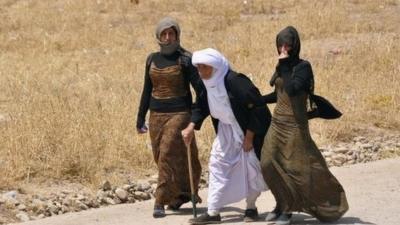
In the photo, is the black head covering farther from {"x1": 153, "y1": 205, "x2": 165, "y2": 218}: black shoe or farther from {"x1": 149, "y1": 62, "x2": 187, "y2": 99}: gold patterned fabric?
{"x1": 153, "y1": 205, "x2": 165, "y2": 218}: black shoe

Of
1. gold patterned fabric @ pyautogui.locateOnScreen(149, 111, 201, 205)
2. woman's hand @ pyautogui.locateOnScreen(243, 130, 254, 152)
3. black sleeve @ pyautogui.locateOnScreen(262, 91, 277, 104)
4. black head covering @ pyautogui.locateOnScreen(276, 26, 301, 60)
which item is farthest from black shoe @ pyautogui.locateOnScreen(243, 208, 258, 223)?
black head covering @ pyautogui.locateOnScreen(276, 26, 301, 60)

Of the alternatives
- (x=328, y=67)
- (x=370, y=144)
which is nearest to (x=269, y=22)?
(x=328, y=67)

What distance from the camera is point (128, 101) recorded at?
37.8 feet

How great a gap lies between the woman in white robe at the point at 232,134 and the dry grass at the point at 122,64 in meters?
1.97

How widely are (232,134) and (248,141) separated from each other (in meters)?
0.17

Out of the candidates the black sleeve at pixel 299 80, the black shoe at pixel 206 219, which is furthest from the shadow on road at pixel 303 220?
the black sleeve at pixel 299 80

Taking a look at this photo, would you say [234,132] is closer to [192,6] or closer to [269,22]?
[269,22]

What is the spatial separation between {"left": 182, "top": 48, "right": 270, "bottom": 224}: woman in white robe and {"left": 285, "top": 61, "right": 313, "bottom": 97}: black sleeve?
1.14 ft

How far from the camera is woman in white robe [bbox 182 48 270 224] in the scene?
6.46 m

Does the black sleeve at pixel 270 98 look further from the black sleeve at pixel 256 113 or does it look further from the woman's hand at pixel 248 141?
the woman's hand at pixel 248 141

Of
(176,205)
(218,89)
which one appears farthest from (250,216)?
(218,89)

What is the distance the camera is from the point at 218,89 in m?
6.50

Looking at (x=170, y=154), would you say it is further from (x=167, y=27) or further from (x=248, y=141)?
(x=167, y=27)

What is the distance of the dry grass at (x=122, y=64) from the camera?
28.7ft
